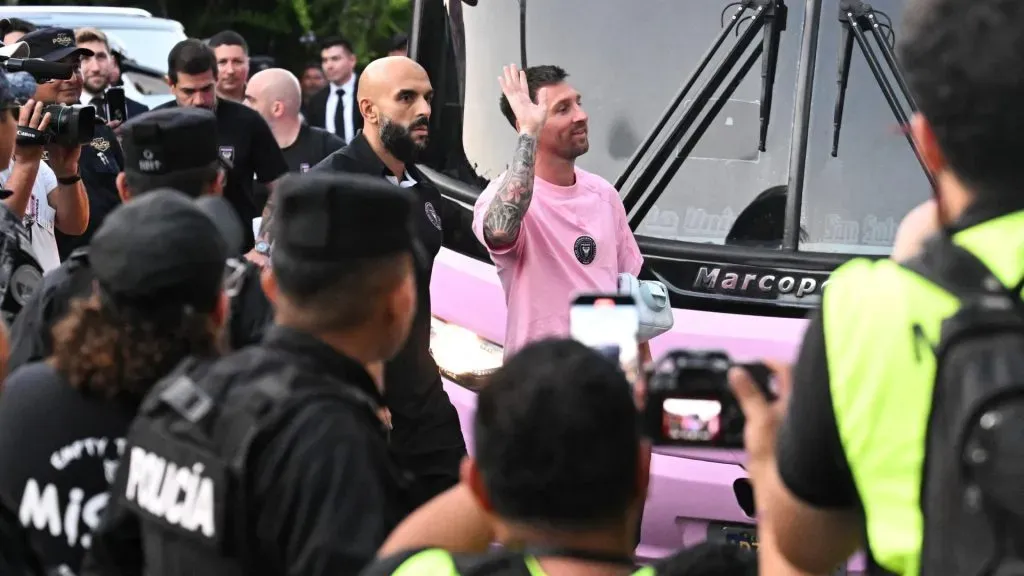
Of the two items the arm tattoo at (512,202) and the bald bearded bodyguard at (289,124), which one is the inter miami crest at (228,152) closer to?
the bald bearded bodyguard at (289,124)

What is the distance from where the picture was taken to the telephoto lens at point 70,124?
4879 millimetres

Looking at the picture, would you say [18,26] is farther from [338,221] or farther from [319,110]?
[338,221]

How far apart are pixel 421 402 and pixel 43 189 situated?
152cm

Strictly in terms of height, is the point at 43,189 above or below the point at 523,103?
below

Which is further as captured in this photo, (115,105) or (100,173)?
(100,173)

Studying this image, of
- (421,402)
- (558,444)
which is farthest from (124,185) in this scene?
(558,444)

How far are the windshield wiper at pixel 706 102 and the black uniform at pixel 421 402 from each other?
2.45 ft

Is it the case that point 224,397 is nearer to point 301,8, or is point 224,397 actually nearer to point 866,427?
point 866,427

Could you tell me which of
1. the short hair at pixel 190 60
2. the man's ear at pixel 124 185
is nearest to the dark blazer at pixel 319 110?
the short hair at pixel 190 60

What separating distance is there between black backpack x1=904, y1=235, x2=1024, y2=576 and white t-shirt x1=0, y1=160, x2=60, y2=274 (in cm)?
386

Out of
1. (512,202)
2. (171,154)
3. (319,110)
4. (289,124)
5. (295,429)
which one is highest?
(171,154)

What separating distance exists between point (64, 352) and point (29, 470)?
20 centimetres

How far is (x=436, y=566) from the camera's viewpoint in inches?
75.6

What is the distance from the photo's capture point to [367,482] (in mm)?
2221
